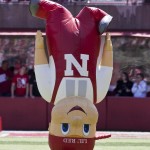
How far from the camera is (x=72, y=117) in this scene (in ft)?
32.4

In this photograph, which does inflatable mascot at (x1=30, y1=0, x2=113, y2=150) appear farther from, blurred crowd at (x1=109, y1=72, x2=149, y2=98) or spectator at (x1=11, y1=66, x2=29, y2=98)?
blurred crowd at (x1=109, y1=72, x2=149, y2=98)

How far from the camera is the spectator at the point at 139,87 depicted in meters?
18.5

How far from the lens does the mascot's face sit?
9883 mm

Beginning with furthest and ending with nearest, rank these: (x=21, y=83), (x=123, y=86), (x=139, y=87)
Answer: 1. (x=123, y=86)
2. (x=139, y=87)
3. (x=21, y=83)

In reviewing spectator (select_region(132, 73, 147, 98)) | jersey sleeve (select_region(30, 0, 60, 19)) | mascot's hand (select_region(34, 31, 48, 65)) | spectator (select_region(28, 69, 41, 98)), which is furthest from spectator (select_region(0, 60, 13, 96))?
jersey sleeve (select_region(30, 0, 60, 19))

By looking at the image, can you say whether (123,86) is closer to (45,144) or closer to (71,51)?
(45,144)

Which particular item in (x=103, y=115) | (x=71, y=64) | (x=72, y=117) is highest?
(x=71, y=64)

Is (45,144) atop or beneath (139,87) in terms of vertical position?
beneath

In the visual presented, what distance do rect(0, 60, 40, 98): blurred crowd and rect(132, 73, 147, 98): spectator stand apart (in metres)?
2.56

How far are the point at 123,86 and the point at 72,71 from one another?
9.04 metres

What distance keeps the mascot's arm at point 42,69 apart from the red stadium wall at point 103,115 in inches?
344

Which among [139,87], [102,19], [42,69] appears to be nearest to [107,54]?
[102,19]

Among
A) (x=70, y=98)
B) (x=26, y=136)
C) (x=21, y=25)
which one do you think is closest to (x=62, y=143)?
Result: (x=70, y=98)

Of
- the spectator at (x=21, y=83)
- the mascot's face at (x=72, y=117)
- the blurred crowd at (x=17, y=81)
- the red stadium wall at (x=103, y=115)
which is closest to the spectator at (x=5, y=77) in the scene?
the blurred crowd at (x=17, y=81)
